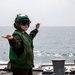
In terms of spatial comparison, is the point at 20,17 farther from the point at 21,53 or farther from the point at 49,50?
the point at 49,50

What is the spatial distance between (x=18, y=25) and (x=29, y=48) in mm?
329

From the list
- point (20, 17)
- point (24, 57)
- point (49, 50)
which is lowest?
point (49, 50)

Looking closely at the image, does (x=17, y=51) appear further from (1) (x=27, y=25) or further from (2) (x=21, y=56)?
(1) (x=27, y=25)

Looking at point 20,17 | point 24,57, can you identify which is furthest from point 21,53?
point 20,17

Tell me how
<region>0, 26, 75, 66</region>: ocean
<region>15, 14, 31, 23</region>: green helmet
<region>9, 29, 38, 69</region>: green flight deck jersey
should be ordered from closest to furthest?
1. <region>9, 29, 38, 69</region>: green flight deck jersey
2. <region>15, 14, 31, 23</region>: green helmet
3. <region>0, 26, 75, 66</region>: ocean

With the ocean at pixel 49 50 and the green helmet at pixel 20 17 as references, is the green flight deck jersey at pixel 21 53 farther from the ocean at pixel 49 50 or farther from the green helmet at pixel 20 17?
the ocean at pixel 49 50

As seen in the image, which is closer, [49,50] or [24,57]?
[24,57]

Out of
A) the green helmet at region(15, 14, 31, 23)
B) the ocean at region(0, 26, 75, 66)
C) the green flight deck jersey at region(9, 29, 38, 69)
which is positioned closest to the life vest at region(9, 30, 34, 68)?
the green flight deck jersey at region(9, 29, 38, 69)

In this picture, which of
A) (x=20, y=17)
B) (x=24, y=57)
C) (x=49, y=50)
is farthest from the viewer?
(x=49, y=50)

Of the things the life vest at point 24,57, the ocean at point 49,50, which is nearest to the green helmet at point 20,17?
the life vest at point 24,57

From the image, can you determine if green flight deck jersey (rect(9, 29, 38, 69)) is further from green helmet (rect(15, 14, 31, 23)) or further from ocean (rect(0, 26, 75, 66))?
ocean (rect(0, 26, 75, 66))

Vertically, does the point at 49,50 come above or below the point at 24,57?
below

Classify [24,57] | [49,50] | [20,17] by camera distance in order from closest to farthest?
1. [24,57]
2. [20,17]
3. [49,50]

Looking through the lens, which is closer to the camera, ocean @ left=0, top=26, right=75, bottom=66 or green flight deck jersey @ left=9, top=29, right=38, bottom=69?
green flight deck jersey @ left=9, top=29, right=38, bottom=69
